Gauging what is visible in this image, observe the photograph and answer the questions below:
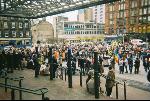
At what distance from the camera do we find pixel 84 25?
12338 centimetres

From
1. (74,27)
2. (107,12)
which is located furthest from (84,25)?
(107,12)

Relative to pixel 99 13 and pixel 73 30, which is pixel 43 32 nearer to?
pixel 73 30

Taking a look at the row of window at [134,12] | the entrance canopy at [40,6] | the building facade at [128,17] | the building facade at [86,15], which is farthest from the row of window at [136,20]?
the building facade at [86,15]

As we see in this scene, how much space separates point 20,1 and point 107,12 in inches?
2940

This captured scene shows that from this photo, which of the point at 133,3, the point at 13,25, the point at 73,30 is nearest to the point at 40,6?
the point at 13,25

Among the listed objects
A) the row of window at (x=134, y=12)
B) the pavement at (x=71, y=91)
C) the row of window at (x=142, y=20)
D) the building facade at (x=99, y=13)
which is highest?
the building facade at (x=99, y=13)

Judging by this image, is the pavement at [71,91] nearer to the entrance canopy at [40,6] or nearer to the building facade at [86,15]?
the entrance canopy at [40,6]

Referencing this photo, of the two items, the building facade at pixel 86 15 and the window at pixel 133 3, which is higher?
the building facade at pixel 86 15

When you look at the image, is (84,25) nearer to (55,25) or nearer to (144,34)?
(55,25)

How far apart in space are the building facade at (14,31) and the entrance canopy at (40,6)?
46.8m

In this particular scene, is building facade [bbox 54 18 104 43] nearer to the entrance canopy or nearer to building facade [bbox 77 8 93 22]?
building facade [bbox 77 8 93 22]

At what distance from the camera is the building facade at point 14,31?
6825 cm

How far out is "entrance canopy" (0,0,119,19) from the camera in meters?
16.0

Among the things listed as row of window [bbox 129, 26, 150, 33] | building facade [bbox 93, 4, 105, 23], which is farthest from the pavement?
building facade [bbox 93, 4, 105, 23]
